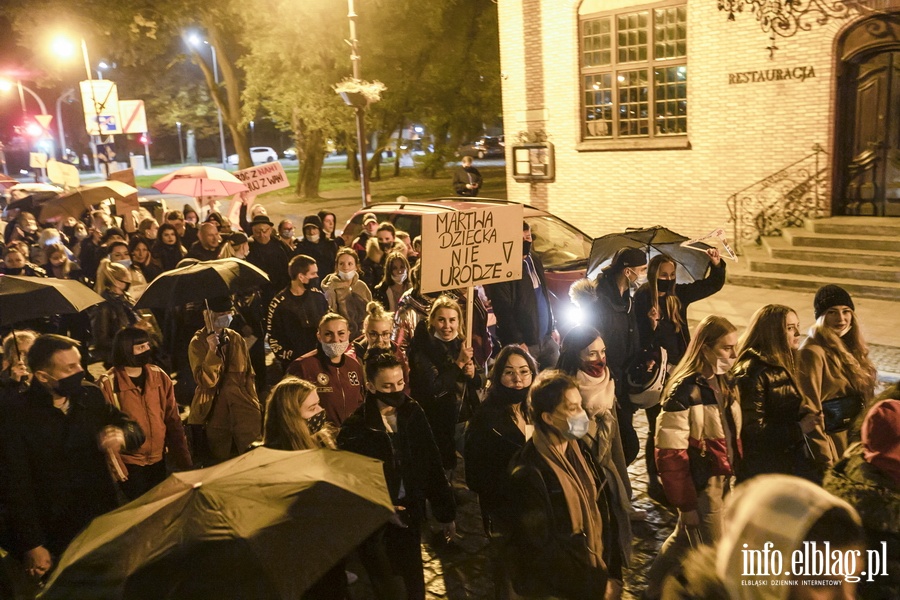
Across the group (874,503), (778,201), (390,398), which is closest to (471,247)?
(390,398)

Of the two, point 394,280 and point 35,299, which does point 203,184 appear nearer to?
point 394,280

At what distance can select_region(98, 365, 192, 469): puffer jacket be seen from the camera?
5.27 m

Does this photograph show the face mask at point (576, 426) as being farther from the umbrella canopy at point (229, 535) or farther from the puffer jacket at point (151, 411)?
the puffer jacket at point (151, 411)

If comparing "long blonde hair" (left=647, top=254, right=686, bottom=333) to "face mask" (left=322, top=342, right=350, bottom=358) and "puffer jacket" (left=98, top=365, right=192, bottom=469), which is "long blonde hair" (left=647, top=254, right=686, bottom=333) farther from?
"puffer jacket" (left=98, top=365, right=192, bottom=469)

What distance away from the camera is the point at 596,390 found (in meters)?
5.04

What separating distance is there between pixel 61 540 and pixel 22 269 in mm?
5927

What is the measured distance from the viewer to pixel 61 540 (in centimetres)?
470

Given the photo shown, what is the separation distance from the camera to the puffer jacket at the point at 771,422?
4.51m

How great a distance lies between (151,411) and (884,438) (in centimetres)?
415

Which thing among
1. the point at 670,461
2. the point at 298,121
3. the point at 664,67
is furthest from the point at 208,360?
the point at 298,121

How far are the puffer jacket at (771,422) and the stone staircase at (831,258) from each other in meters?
8.92

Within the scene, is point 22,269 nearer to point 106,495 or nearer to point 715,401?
point 106,495

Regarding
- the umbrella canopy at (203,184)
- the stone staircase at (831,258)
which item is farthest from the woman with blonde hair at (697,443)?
the umbrella canopy at (203,184)

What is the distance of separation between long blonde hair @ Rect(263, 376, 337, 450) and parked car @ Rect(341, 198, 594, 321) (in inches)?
245
